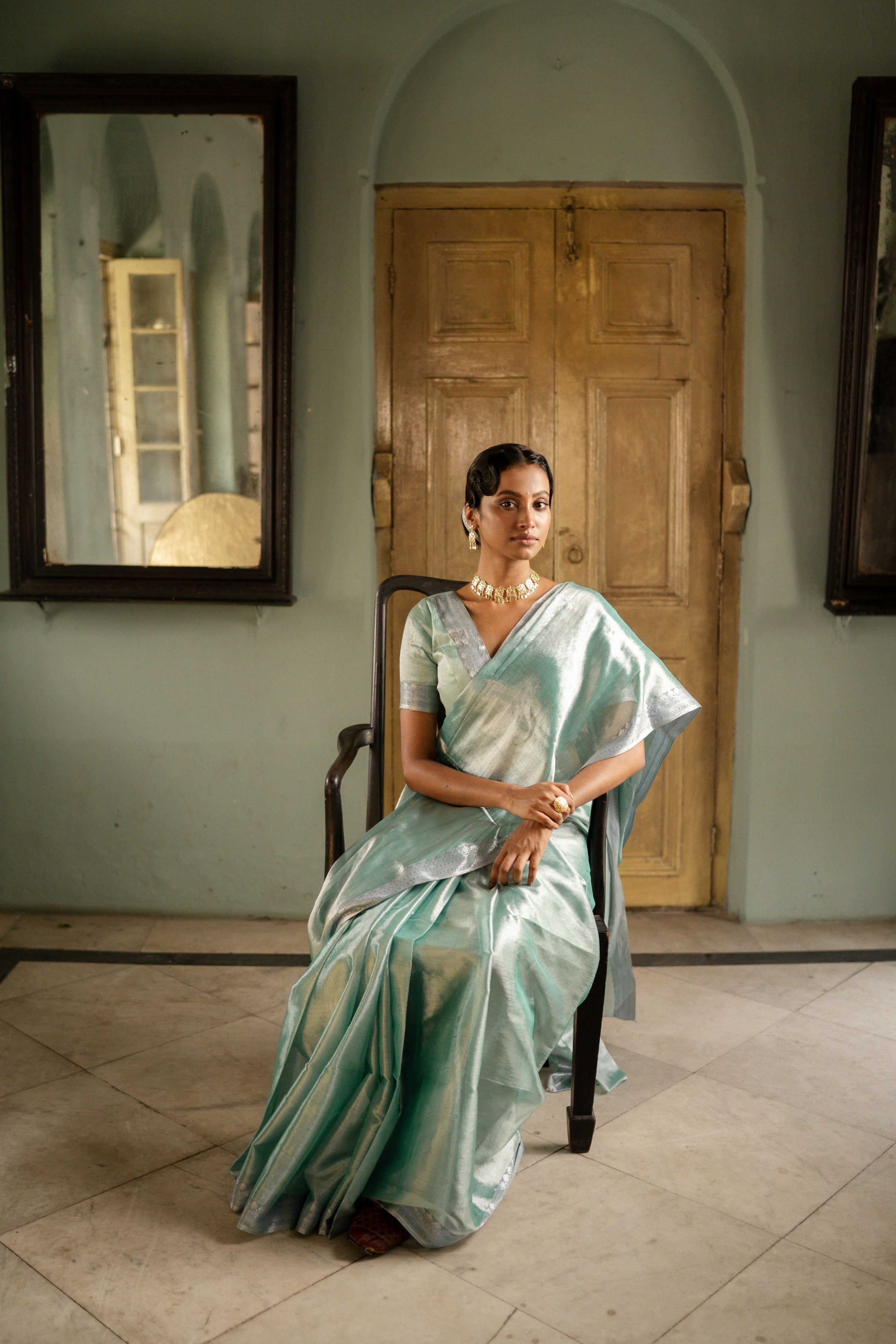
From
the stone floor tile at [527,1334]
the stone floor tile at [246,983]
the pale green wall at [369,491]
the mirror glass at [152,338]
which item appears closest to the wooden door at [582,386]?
the pale green wall at [369,491]

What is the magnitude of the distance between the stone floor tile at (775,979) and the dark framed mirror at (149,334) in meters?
1.71

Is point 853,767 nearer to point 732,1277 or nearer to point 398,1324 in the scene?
point 732,1277

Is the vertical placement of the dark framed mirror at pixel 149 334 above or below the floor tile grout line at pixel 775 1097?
above

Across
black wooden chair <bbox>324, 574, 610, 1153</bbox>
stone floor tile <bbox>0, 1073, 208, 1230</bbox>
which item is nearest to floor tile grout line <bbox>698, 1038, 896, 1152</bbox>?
black wooden chair <bbox>324, 574, 610, 1153</bbox>

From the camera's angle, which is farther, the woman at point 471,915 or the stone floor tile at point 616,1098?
the stone floor tile at point 616,1098

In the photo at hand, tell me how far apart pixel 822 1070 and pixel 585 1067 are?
2.36 ft

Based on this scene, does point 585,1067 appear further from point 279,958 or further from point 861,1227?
point 279,958

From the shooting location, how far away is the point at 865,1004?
116 inches

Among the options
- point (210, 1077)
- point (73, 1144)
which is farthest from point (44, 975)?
point (73, 1144)

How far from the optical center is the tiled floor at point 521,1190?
1689 mm

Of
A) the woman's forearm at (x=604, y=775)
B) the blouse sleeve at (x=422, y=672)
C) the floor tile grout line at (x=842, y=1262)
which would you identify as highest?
the blouse sleeve at (x=422, y=672)

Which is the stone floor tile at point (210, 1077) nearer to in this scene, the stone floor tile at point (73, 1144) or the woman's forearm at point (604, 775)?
the stone floor tile at point (73, 1144)

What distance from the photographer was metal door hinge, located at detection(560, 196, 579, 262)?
3502 mm

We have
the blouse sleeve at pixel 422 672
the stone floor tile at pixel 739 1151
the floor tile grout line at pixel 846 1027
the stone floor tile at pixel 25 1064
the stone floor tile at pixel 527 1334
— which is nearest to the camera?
the stone floor tile at pixel 527 1334
